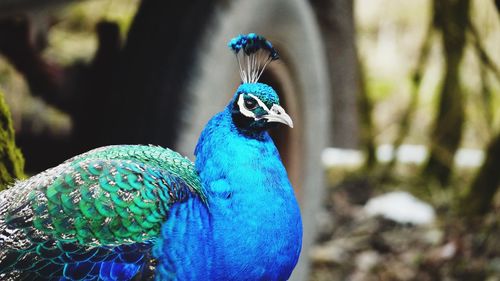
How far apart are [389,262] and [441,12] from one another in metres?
1.50

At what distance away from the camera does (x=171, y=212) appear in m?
1.68

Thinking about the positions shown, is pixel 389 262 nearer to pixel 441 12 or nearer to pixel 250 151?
pixel 441 12

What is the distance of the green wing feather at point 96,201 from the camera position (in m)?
1.56

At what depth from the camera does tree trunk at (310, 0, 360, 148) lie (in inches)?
203

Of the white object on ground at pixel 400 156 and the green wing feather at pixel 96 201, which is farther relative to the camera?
the white object on ground at pixel 400 156

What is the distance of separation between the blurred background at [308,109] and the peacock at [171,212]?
449 mm

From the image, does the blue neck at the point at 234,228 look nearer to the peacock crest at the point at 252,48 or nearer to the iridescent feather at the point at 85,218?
the iridescent feather at the point at 85,218

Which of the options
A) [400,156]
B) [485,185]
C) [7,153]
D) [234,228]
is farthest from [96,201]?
[400,156]

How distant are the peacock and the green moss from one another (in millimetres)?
255

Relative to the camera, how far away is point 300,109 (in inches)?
148

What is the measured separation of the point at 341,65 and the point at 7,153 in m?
3.67

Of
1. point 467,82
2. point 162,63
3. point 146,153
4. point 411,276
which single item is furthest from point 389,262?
point 146,153

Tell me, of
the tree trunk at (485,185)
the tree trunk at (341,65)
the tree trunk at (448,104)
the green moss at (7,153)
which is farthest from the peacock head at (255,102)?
the tree trunk at (341,65)

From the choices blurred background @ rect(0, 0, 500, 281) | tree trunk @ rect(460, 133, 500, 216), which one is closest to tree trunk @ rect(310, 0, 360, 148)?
blurred background @ rect(0, 0, 500, 281)
